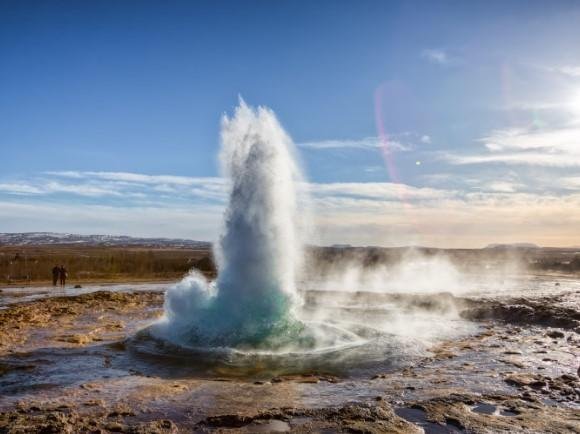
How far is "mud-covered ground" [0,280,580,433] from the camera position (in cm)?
673

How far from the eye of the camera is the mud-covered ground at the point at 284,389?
22.1 ft

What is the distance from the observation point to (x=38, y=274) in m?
32.9

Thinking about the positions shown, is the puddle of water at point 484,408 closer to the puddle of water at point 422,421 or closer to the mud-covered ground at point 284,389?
the mud-covered ground at point 284,389

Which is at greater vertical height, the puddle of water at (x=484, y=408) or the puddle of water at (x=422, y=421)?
the puddle of water at (x=484, y=408)

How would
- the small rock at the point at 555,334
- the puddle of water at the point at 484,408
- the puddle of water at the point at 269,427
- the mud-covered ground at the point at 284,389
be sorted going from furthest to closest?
the small rock at the point at 555,334
the puddle of water at the point at 484,408
the mud-covered ground at the point at 284,389
the puddle of water at the point at 269,427

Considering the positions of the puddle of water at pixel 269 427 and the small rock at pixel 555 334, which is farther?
the small rock at pixel 555 334

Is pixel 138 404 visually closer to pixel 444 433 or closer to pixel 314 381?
pixel 314 381

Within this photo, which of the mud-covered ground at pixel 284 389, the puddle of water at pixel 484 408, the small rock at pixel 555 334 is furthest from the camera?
the small rock at pixel 555 334

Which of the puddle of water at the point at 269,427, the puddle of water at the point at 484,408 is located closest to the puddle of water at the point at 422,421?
the puddle of water at the point at 484,408

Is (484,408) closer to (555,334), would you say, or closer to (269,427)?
(269,427)

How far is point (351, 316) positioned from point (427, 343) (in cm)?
499

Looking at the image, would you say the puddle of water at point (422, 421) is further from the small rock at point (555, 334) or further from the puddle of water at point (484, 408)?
the small rock at point (555, 334)

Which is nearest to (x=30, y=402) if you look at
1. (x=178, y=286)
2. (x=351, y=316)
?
(x=178, y=286)

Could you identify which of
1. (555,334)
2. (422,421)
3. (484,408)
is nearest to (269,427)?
(422,421)
